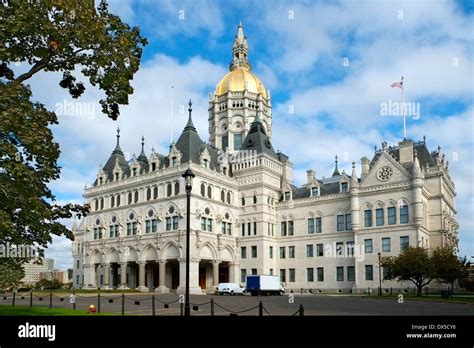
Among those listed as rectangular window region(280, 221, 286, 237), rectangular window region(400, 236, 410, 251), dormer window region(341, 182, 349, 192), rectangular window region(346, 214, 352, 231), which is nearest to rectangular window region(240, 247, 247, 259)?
rectangular window region(280, 221, 286, 237)

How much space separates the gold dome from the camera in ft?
307

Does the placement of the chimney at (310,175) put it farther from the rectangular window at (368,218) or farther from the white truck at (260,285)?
the white truck at (260,285)

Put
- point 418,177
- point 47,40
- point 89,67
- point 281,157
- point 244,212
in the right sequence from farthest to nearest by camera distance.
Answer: point 281,157 → point 244,212 → point 418,177 → point 89,67 → point 47,40

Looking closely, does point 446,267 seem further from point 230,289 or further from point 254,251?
point 254,251

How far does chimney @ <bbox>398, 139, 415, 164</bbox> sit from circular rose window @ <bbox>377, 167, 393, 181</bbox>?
290 cm

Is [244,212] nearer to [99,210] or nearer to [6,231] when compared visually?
[99,210]

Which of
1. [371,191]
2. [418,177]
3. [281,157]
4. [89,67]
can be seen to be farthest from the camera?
[281,157]

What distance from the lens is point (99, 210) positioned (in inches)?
2926

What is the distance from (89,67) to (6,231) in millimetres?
7704

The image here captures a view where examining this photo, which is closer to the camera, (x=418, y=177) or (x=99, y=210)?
(x=418, y=177)

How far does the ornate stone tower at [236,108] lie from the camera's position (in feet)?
296

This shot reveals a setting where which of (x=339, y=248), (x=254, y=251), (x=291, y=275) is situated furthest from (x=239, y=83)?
(x=339, y=248)

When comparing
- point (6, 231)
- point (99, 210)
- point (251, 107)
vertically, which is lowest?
point (6, 231)

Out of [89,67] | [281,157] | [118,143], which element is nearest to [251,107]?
[281,157]
